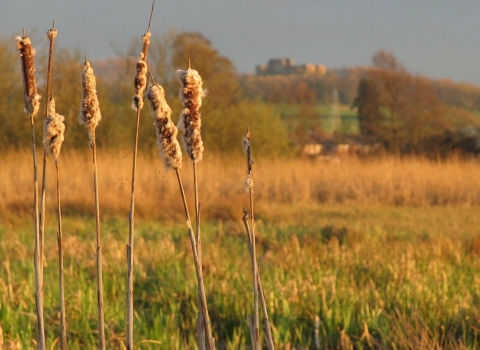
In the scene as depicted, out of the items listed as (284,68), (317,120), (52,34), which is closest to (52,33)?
(52,34)

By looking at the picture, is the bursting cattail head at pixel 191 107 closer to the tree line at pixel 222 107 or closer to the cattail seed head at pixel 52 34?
the cattail seed head at pixel 52 34

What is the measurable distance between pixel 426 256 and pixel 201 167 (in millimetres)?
9375

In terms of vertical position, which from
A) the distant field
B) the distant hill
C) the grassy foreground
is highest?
the distant hill

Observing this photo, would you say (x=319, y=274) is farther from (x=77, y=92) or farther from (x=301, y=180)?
(x=77, y=92)

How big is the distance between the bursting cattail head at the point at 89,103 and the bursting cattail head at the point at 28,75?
0.07 meters

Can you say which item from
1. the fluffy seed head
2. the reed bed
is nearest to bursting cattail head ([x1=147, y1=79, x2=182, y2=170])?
the fluffy seed head

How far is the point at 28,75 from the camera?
109 centimetres

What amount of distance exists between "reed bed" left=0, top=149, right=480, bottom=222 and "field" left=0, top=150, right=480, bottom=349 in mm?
73

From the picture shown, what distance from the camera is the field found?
3170 mm

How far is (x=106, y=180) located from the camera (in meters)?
12.3

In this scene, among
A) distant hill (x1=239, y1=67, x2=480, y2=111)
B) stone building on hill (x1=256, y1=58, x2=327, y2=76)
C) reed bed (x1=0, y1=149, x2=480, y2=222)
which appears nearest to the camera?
reed bed (x1=0, y1=149, x2=480, y2=222)

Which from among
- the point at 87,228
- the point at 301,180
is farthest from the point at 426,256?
the point at 301,180

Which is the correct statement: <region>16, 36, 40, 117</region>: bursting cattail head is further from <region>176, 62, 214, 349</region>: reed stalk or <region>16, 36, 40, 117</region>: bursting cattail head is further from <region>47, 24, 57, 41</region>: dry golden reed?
<region>176, 62, 214, 349</region>: reed stalk

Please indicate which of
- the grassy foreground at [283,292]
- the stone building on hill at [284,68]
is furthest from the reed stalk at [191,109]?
the stone building on hill at [284,68]
